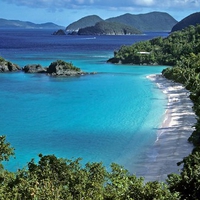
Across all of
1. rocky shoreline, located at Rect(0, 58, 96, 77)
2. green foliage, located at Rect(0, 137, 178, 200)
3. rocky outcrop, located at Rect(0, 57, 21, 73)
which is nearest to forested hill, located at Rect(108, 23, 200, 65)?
rocky shoreline, located at Rect(0, 58, 96, 77)

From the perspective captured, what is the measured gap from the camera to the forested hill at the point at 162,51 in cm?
6172

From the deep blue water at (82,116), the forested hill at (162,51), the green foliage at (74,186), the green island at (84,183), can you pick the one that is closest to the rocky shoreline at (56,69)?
the deep blue water at (82,116)

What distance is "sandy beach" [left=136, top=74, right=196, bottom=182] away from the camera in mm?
18031

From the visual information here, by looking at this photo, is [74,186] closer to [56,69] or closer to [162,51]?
[56,69]

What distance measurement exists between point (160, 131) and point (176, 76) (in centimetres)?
2000

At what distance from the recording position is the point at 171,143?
862 inches

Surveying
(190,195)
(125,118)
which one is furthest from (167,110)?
(190,195)

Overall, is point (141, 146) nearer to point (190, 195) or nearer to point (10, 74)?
point (190, 195)

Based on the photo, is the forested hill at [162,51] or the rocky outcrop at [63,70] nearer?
the rocky outcrop at [63,70]

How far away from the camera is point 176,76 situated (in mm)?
43219

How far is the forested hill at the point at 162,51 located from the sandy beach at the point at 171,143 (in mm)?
28049

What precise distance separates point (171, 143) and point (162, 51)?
48.0m

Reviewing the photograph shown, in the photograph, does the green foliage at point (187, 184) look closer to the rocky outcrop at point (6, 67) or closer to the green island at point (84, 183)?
the green island at point (84, 183)

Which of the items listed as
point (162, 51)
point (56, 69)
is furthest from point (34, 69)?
point (162, 51)
